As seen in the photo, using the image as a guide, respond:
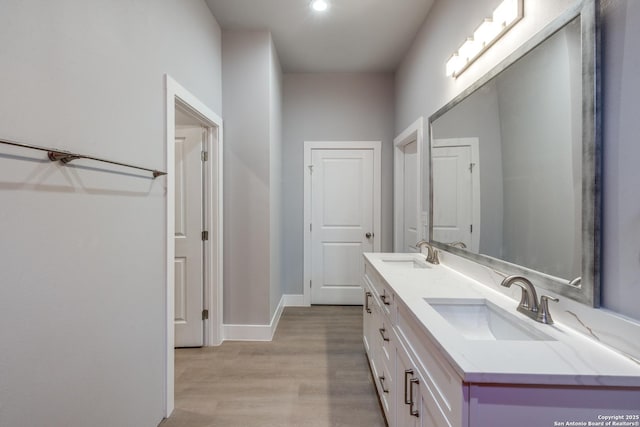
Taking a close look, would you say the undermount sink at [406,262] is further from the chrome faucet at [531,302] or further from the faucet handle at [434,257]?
the chrome faucet at [531,302]

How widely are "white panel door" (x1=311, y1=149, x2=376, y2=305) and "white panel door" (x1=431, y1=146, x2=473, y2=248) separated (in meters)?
1.41

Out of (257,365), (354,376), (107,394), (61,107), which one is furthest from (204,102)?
(354,376)

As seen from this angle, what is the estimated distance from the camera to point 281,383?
2.01m

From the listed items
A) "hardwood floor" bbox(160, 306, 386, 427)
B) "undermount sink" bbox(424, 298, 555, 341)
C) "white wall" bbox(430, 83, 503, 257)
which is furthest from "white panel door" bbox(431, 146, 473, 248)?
"hardwood floor" bbox(160, 306, 386, 427)

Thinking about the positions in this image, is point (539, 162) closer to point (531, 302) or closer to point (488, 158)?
point (488, 158)

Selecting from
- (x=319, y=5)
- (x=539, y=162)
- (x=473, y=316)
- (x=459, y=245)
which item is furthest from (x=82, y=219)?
(x=319, y=5)

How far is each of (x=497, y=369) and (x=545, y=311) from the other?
49 cm

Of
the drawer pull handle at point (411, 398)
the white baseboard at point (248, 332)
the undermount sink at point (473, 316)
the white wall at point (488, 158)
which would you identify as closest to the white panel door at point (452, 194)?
the white wall at point (488, 158)

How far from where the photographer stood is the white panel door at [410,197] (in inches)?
112

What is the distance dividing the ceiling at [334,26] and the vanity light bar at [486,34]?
84 cm

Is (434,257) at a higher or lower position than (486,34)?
lower

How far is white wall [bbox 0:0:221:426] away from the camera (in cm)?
86

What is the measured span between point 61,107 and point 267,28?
2.15m

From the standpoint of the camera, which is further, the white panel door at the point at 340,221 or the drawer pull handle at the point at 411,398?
the white panel door at the point at 340,221
